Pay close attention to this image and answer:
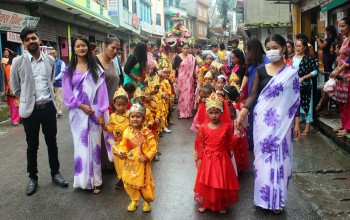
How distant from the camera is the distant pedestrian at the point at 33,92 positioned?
461cm

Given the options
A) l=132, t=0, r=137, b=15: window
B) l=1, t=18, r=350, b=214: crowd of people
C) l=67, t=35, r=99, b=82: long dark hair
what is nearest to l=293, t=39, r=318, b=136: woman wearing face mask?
l=1, t=18, r=350, b=214: crowd of people

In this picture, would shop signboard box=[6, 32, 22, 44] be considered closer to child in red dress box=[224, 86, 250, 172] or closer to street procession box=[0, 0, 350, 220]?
street procession box=[0, 0, 350, 220]

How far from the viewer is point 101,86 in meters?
4.81

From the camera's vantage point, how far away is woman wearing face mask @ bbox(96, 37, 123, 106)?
521 centimetres

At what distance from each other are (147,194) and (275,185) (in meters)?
1.32

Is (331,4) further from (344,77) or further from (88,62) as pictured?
(88,62)

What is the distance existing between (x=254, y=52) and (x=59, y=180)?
3.06 metres

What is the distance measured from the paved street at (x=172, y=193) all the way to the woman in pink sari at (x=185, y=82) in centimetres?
344

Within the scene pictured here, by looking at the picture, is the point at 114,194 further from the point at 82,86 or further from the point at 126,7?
the point at 126,7

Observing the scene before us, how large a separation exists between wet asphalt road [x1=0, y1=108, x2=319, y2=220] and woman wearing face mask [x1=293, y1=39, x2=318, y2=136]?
8.82 feet

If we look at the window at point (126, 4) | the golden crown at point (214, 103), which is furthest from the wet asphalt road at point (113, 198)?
the window at point (126, 4)

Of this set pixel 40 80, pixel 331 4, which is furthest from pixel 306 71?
pixel 40 80

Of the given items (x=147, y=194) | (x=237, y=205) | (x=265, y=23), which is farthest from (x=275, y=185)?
(x=265, y=23)

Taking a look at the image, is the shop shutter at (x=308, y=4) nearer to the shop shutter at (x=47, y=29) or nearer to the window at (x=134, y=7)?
the shop shutter at (x=47, y=29)
